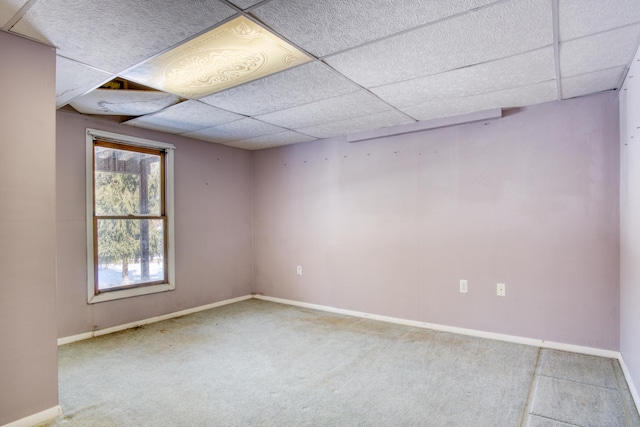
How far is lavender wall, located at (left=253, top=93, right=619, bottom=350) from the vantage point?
293 centimetres

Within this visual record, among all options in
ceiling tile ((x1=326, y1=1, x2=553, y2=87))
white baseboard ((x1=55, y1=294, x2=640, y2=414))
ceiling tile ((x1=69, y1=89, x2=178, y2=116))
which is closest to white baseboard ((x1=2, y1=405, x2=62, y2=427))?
white baseboard ((x1=55, y1=294, x2=640, y2=414))

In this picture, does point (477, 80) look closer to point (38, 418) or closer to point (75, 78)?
point (75, 78)

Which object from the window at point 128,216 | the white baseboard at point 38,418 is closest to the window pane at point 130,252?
the window at point 128,216

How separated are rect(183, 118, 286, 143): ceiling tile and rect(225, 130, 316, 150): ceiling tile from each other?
13cm

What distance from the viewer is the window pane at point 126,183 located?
11.9 ft

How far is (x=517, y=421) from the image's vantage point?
2018 millimetres

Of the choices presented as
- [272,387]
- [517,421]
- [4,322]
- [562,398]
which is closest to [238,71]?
[4,322]

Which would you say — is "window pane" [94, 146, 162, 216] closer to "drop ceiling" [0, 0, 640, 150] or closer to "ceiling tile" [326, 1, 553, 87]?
A: "drop ceiling" [0, 0, 640, 150]

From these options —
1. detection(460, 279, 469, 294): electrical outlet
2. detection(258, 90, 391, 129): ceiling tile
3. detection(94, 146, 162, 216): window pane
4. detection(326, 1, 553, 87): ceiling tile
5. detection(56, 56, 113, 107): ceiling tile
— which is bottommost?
detection(460, 279, 469, 294): electrical outlet

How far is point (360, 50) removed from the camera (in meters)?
2.13

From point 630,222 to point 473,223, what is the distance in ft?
3.95

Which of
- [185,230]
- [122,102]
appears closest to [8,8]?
[122,102]

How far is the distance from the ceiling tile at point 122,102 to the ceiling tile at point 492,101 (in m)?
2.16

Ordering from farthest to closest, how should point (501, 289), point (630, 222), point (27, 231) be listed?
point (501, 289)
point (630, 222)
point (27, 231)
